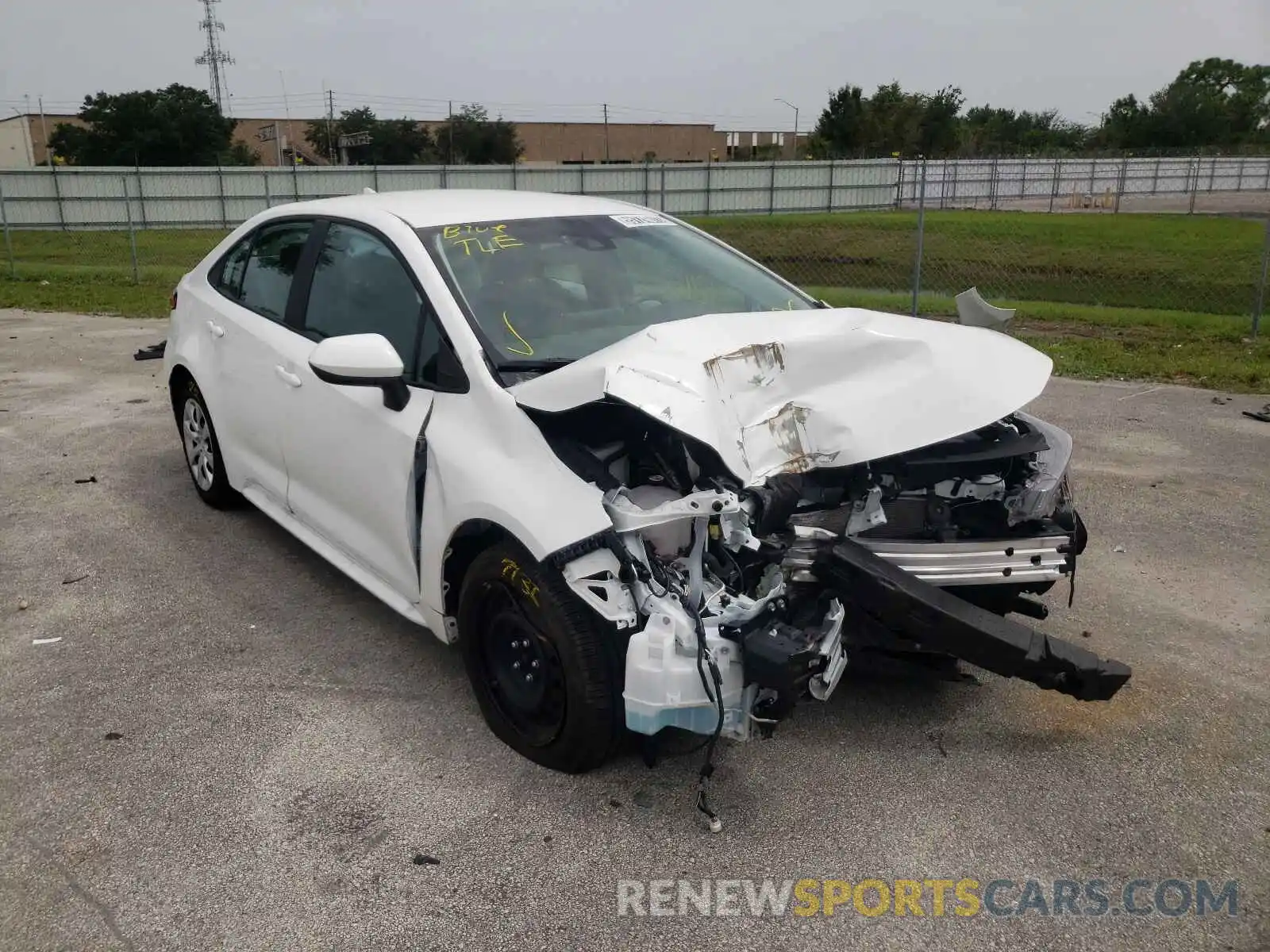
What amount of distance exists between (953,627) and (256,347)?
3292 millimetres

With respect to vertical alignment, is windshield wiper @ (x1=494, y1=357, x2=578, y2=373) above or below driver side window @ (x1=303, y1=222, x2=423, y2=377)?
below

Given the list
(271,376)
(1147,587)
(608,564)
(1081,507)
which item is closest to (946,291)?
(1081,507)

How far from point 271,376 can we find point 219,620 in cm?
107

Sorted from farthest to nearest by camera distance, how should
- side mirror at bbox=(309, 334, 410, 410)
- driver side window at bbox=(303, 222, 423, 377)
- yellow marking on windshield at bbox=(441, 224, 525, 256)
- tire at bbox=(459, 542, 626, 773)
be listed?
yellow marking on windshield at bbox=(441, 224, 525, 256)
driver side window at bbox=(303, 222, 423, 377)
side mirror at bbox=(309, 334, 410, 410)
tire at bbox=(459, 542, 626, 773)

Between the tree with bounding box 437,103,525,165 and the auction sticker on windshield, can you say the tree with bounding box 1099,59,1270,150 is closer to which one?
the tree with bounding box 437,103,525,165

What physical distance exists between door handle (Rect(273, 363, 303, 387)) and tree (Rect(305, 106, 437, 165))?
60799 millimetres

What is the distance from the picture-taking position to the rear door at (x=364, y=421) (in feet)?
12.0

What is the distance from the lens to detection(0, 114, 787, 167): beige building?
227 feet

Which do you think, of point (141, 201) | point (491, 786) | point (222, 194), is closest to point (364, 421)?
point (491, 786)

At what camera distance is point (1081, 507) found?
5789 mm

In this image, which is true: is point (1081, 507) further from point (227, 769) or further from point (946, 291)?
point (946, 291)

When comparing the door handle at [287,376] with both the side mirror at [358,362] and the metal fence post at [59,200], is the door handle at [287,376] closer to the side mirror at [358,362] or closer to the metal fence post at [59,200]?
the side mirror at [358,362]

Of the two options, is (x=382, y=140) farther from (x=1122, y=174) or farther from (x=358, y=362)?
(x=358, y=362)

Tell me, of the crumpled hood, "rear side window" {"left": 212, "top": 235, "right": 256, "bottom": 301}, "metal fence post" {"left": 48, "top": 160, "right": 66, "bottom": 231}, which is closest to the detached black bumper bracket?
the crumpled hood
